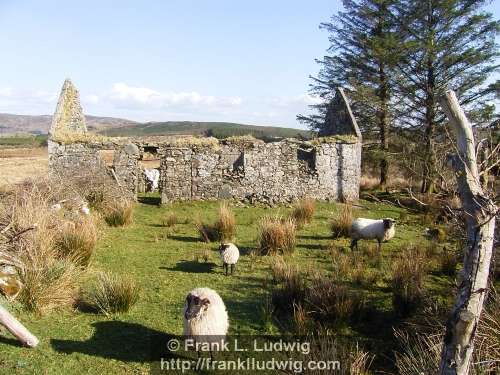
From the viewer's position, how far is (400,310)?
19.5ft

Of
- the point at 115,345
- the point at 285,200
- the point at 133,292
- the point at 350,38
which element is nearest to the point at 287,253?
the point at 133,292

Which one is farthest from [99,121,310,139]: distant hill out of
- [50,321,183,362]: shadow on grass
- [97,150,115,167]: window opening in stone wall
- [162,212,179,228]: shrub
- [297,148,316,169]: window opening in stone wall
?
[50,321,183,362]: shadow on grass

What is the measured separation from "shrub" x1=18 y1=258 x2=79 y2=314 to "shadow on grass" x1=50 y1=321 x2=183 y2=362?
79cm

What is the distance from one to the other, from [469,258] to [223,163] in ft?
42.7

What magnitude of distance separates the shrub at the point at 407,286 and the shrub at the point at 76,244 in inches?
201

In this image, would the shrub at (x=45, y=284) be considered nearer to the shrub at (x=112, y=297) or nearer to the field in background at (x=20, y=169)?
the shrub at (x=112, y=297)

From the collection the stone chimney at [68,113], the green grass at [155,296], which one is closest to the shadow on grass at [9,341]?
the green grass at [155,296]

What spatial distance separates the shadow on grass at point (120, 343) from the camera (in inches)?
190

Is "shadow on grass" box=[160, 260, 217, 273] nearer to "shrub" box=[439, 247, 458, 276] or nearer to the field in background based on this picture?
"shrub" box=[439, 247, 458, 276]

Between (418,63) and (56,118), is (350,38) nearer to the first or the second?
(418,63)

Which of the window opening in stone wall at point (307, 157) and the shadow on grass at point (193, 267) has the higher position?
the window opening in stone wall at point (307, 157)

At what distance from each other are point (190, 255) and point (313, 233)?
361 cm

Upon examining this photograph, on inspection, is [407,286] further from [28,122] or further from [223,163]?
[28,122]

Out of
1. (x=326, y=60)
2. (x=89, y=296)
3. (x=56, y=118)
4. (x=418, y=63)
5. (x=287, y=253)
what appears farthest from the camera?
(x=326, y=60)
